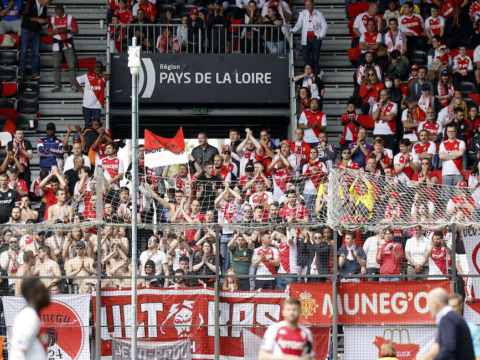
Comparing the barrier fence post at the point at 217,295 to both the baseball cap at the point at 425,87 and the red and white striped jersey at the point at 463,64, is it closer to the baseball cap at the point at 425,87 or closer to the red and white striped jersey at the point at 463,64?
the baseball cap at the point at 425,87

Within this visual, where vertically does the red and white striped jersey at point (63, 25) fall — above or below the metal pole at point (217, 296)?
above

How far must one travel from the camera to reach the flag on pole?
17.9 meters

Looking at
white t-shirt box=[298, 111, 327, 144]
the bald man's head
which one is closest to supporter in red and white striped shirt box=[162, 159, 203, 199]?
white t-shirt box=[298, 111, 327, 144]

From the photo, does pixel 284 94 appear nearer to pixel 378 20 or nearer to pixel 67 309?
pixel 378 20

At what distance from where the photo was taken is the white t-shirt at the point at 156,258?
1665 cm

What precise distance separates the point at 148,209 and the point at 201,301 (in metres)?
2.72

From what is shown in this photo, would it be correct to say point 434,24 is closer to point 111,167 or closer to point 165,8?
point 165,8

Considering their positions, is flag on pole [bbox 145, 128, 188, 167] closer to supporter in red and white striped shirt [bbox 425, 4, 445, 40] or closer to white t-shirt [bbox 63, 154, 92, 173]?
white t-shirt [bbox 63, 154, 92, 173]

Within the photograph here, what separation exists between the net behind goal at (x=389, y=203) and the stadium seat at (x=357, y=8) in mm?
10575

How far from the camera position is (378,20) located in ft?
85.6

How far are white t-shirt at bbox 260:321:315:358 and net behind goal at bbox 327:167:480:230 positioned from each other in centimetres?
593

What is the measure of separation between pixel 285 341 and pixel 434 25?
58.0ft

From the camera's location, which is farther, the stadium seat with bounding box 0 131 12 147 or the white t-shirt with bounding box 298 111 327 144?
the white t-shirt with bounding box 298 111 327 144

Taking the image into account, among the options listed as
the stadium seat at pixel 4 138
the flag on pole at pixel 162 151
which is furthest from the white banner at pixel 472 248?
the stadium seat at pixel 4 138
